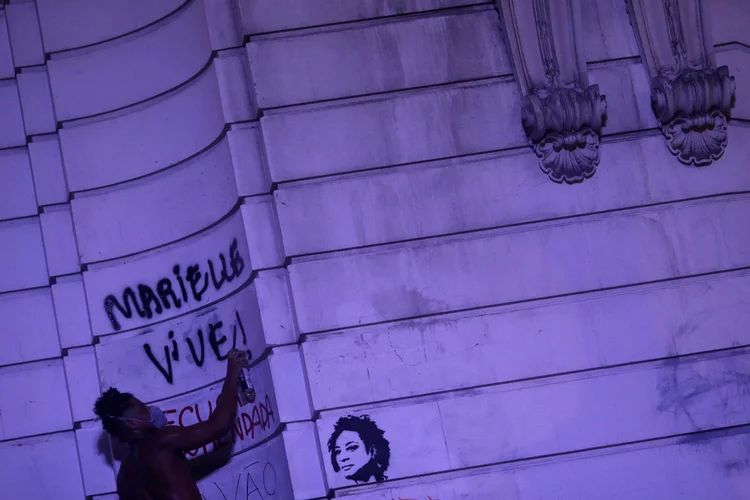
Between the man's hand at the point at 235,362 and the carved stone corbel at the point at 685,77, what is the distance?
344cm

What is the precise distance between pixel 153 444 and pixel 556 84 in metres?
3.76

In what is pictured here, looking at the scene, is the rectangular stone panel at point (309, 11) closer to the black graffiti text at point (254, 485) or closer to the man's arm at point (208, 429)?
the man's arm at point (208, 429)

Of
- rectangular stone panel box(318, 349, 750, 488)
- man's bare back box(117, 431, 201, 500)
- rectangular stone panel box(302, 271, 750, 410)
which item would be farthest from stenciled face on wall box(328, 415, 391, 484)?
man's bare back box(117, 431, 201, 500)

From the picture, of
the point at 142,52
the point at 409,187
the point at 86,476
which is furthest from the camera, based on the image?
the point at 142,52

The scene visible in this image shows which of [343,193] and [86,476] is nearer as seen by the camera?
[343,193]

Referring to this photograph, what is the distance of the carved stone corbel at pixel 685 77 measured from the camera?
263 inches

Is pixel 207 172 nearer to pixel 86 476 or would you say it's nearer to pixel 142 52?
pixel 142 52

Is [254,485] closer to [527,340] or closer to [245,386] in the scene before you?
[245,386]

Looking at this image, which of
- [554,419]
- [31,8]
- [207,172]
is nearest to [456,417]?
[554,419]

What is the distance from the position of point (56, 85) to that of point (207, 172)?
1.47 meters

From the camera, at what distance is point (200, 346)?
7.07 metres

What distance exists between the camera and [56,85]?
743 cm


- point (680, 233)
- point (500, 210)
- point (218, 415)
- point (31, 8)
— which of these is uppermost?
point (31, 8)

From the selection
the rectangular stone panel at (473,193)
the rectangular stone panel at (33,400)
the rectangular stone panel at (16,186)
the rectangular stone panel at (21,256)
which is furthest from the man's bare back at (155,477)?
the rectangular stone panel at (16,186)
